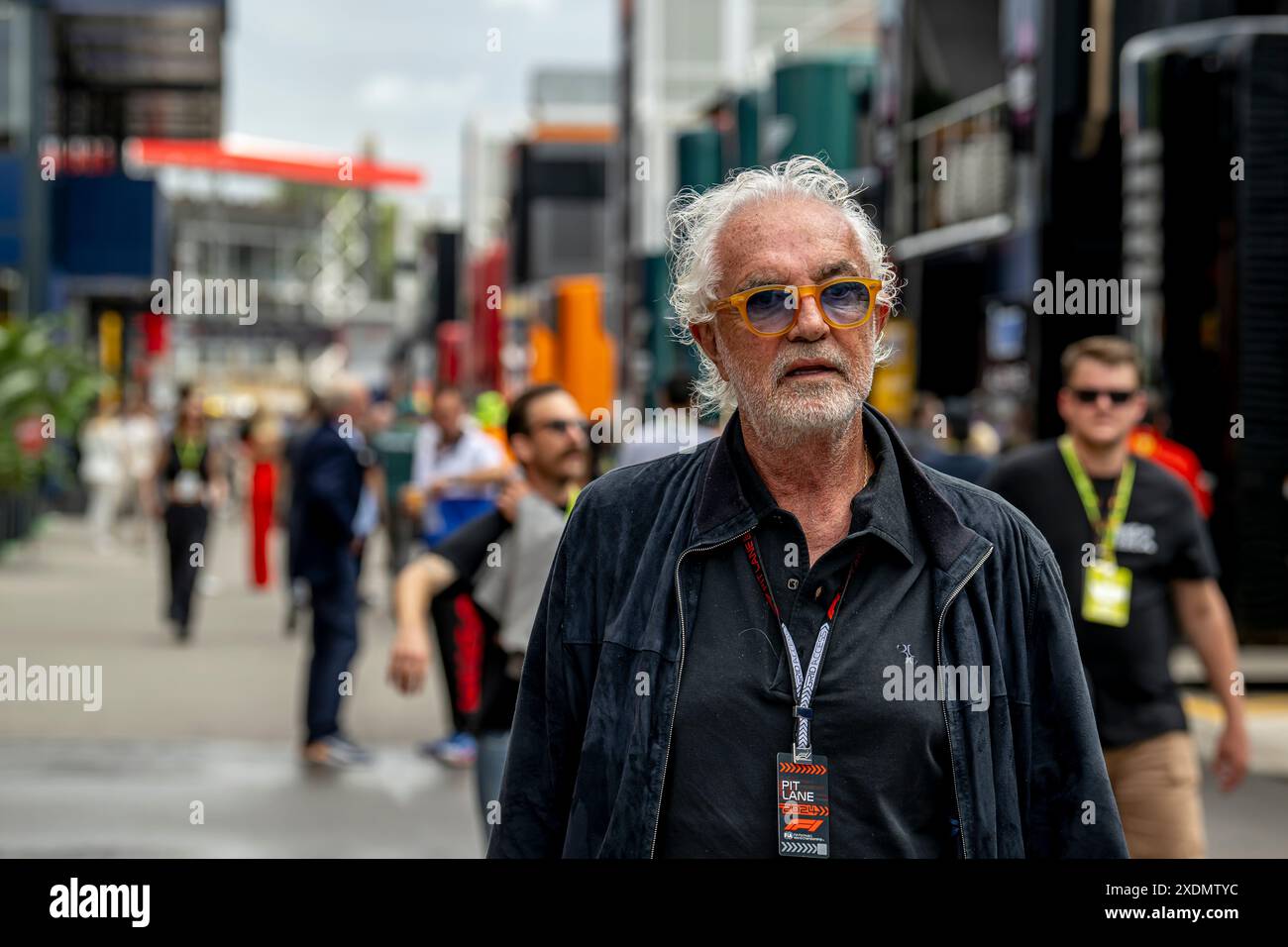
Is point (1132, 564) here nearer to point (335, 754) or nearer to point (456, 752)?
point (456, 752)

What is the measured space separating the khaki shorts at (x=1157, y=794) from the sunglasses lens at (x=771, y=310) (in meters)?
2.62

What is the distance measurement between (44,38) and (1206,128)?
1652cm

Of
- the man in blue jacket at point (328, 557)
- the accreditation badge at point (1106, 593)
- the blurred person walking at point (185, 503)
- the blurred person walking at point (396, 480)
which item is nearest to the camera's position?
the accreditation badge at point (1106, 593)

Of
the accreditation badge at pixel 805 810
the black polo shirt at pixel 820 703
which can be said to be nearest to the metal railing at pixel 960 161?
the black polo shirt at pixel 820 703

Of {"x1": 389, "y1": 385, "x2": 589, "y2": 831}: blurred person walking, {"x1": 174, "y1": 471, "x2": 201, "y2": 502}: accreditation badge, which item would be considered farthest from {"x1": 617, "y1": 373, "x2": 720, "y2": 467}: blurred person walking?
{"x1": 174, "y1": 471, "x2": 201, "y2": 502}: accreditation badge

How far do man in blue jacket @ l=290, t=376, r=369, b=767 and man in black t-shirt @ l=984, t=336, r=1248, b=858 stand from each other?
4.62 metres

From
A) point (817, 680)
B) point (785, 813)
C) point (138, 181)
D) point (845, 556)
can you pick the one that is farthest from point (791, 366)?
point (138, 181)

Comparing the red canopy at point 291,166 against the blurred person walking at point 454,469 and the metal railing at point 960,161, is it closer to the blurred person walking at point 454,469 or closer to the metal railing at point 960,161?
the metal railing at point 960,161

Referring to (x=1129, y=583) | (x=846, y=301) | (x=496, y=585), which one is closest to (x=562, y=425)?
(x=496, y=585)

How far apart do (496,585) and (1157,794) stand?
1.82 metres

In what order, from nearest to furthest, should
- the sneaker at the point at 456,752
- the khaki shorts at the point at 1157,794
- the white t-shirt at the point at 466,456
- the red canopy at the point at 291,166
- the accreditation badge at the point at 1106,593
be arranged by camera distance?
the khaki shorts at the point at 1157,794 < the accreditation badge at the point at 1106,593 < the sneaker at the point at 456,752 < the white t-shirt at the point at 466,456 < the red canopy at the point at 291,166

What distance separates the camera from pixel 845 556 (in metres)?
2.54

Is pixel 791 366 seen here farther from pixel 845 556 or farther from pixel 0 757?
pixel 0 757

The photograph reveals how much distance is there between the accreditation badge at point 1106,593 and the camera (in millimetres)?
5051
